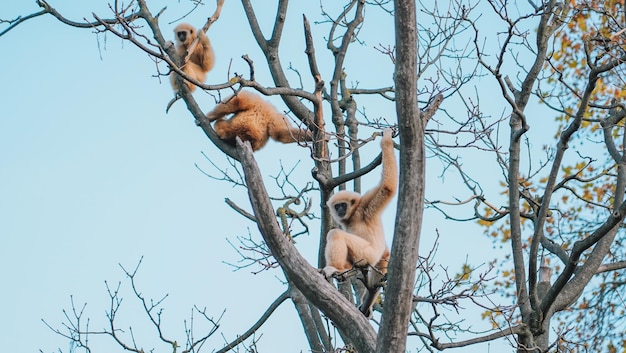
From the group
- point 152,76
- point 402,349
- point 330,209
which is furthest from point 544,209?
point 152,76

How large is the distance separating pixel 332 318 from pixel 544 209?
270cm

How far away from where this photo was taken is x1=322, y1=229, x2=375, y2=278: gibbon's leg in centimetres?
771

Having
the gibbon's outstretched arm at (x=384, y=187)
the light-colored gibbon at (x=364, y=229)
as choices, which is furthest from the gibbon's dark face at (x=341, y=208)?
the gibbon's outstretched arm at (x=384, y=187)

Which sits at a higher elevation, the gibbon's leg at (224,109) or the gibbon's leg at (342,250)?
the gibbon's leg at (224,109)

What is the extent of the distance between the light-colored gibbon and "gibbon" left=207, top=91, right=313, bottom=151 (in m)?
1.60

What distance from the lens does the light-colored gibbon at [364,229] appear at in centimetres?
754

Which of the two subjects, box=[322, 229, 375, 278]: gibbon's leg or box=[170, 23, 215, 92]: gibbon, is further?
box=[170, 23, 215, 92]: gibbon

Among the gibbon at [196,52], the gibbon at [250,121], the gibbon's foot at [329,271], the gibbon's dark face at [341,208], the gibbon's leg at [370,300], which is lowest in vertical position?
the gibbon's leg at [370,300]

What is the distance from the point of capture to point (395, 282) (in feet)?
18.2

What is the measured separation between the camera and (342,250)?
7738 mm

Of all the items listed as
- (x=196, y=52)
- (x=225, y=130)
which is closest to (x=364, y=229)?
(x=225, y=130)

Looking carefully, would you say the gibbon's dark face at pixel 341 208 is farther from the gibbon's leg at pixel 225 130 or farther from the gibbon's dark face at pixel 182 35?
the gibbon's dark face at pixel 182 35

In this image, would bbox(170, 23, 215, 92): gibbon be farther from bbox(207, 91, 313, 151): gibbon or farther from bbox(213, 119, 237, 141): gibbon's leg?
bbox(213, 119, 237, 141): gibbon's leg

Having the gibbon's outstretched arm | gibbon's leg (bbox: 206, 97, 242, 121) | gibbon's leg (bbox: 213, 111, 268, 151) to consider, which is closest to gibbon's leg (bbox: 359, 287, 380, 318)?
the gibbon's outstretched arm
